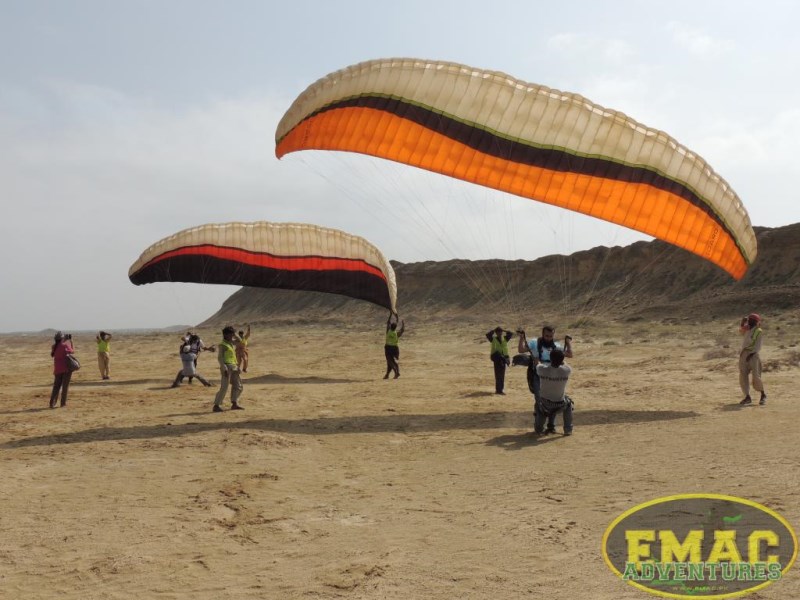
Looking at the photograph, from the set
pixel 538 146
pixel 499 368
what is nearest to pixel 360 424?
pixel 499 368

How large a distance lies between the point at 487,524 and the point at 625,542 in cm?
118

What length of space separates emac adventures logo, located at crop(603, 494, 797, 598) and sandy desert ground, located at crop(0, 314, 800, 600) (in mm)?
150

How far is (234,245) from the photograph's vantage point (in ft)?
61.3

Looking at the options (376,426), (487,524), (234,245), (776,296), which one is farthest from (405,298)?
(487,524)

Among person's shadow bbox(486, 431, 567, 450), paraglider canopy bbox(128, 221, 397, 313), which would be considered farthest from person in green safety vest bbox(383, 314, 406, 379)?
person's shadow bbox(486, 431, 567, 450)

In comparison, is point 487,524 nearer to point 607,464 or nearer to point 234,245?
point 607,464

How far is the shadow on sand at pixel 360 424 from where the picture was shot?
9781 mm

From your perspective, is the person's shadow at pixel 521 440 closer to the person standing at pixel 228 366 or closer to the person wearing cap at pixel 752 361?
the person wearing cap at pixel 752 361

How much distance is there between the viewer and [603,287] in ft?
187

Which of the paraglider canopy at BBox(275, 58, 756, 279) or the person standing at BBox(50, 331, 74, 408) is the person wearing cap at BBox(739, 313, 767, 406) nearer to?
the paraglider canopy at BBox(275, 58, 756, 279)

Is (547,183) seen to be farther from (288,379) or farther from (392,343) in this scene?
(288,379)


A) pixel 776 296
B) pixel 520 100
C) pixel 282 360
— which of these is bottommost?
pixel 282 360

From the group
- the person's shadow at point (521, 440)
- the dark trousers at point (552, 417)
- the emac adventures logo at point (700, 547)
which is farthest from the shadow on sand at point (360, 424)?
the emac adventures logo at point (700, 547)

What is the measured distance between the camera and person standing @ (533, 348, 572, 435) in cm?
899
